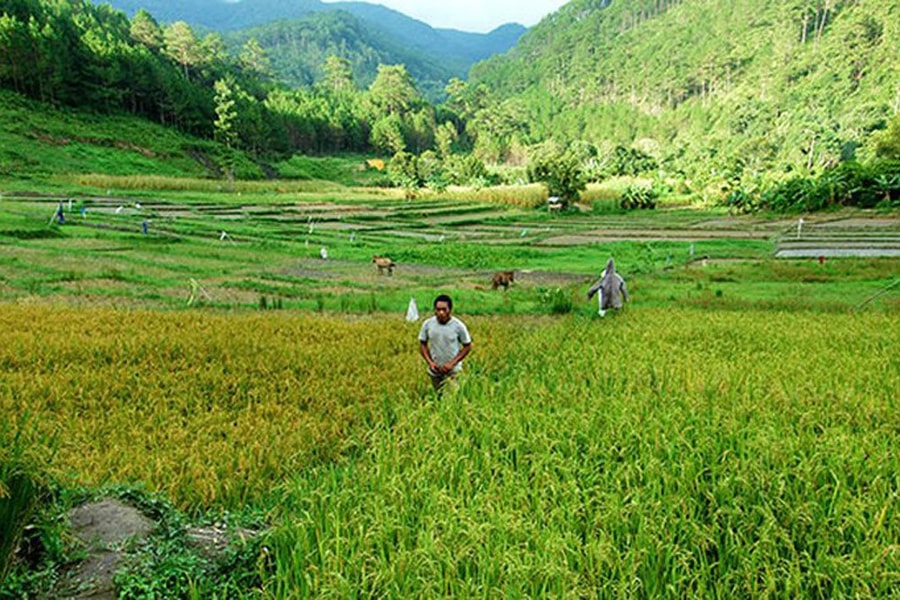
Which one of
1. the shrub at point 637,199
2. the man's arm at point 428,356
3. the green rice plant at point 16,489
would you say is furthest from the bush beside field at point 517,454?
the shrub at point 637,199

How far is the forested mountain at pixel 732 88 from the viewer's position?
246 ft

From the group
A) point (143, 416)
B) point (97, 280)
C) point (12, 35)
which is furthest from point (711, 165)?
point (12, 35)

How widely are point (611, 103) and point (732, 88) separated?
40.9 m

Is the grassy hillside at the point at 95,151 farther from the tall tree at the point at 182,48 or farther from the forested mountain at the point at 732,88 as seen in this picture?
the forested mountain at the point at 732,88

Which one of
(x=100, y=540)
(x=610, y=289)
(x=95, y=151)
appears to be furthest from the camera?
(x=95, y=151)

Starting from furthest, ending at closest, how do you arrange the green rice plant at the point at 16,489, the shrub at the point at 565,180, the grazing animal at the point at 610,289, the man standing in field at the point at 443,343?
1. the shrub at the point at 565,180
2. the grazing animal at the point at 610,289
3. the man standing in field at the point at 443,343
4. the green rice plant at the point at 16,489

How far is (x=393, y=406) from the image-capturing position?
6.27m

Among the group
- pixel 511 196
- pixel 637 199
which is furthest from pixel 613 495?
pixel 511 196

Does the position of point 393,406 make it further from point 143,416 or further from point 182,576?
point 182,576

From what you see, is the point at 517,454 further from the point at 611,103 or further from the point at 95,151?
the point at 611,103

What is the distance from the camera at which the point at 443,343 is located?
651cm

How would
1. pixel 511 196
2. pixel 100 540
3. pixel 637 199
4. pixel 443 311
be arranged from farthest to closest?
pixel 511 196 < pixel 637 199 < pixel 443 311 < pixel 100 540

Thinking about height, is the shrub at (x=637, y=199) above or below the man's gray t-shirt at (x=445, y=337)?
above

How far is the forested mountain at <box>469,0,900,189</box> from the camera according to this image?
7500cm
